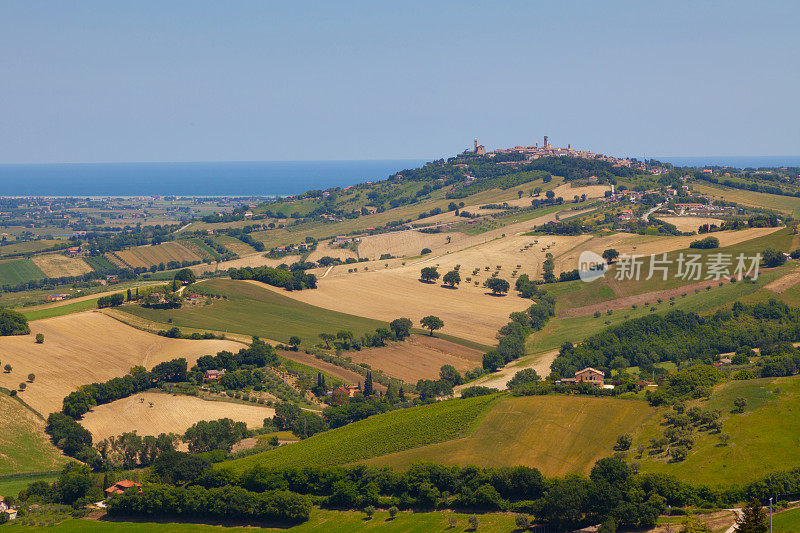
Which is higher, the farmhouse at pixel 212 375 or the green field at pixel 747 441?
the green field at pixel 747 441

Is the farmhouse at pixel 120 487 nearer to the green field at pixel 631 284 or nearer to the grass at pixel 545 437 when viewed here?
the grass at pixel 545 437

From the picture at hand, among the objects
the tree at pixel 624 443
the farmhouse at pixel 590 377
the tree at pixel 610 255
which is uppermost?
the tree at pixel 610 255

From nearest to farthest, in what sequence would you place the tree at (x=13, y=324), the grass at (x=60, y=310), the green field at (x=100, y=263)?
1. the tree at (x=13, y=324)
2. the grass at (x=60, y=310)
3. the green field at (x=100, y=263)

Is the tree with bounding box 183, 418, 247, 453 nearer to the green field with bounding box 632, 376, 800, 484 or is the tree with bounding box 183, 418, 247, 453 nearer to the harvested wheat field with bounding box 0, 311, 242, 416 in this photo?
the harvested wheat field with bounding box 0, 311, 242, 416

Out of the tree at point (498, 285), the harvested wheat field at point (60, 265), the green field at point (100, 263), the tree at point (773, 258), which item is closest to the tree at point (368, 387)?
the tree at point (498, 285)

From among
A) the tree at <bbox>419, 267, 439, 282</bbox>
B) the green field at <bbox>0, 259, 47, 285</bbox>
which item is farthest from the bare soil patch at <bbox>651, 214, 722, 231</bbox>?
the green field at <bbox>0, 259, 47, 285</bbox>

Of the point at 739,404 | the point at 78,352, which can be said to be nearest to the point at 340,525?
the point at 739,404

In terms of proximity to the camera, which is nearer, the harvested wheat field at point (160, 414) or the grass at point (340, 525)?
the grass at point (340, 525)

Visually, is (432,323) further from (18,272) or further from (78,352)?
(18,272)
